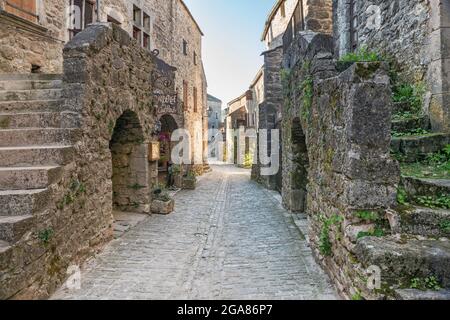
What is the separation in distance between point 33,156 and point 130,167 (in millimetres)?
3137

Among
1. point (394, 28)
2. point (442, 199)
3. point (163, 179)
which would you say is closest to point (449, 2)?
point (394, 28)

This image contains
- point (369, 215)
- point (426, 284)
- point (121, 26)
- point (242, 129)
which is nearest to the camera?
point (426, 284)

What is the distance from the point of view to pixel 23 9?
6281 mm

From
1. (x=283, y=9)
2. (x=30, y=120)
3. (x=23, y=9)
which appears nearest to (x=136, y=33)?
(x=23, y=9)

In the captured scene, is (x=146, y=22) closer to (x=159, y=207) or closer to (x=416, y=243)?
(x=159, y=207)

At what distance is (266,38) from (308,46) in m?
15.7

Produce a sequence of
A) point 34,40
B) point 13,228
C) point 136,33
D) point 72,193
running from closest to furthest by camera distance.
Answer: point 13,228 < point 72,193 < point 34,40 < point 136,33

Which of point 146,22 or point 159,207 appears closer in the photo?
point 159,207

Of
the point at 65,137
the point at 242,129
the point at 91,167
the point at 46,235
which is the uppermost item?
the point at 242,129

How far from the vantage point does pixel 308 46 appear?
5.00 m

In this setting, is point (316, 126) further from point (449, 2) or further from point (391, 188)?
point (449, 2)

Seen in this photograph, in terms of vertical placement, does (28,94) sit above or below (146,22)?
below

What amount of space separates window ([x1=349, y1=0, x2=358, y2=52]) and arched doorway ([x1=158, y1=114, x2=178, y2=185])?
22.8 ft

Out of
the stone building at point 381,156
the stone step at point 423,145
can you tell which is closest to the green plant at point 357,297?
the stone building at point 381,156
